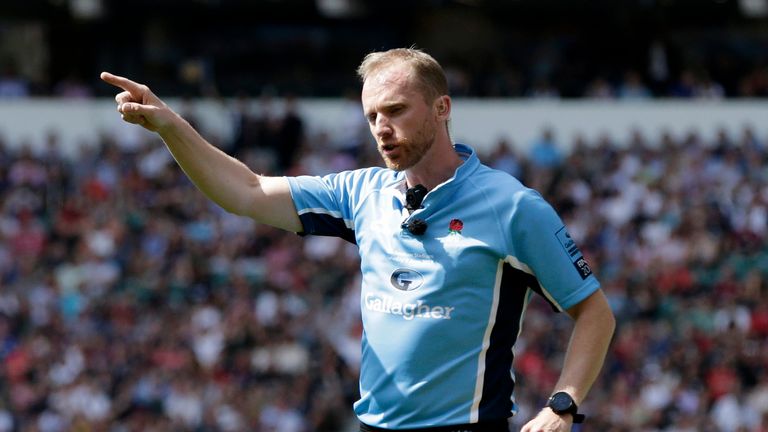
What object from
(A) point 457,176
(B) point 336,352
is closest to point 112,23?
(B) point 336,352

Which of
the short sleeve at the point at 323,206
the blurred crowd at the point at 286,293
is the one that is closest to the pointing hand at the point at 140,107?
the short sleeve at the point at 323,206

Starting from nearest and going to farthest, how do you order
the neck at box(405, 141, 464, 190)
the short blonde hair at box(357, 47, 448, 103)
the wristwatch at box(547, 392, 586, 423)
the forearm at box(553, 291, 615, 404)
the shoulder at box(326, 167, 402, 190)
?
the wristwatch at box(547, 392, 586, 423) < the forearm at box(553, 291, 615, 404) < the short blonde hair at box(357, 47, 448, 103) < the neck at box(405, 141, 464, 190) < the shoulder at box(326, 167, 402, 190)

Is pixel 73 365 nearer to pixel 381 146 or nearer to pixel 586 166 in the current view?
pixel 586 166

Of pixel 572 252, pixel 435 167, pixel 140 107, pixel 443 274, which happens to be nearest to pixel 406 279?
pixel 443 274

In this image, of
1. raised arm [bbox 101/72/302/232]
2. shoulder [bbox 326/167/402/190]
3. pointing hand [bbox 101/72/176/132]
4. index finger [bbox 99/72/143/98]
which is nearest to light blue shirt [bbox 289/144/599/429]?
shoulder [bbox 326/167/402/190]

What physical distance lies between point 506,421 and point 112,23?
22.8 metres

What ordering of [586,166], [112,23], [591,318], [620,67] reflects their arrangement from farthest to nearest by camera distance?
[112,23] < [620,67] < [586,166] < [591,318]

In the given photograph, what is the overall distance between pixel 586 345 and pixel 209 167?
1315 mm

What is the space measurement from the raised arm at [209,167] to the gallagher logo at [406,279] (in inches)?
18.4

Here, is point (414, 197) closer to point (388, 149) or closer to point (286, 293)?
point (388, 149)

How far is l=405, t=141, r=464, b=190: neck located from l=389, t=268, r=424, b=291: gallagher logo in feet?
0.95

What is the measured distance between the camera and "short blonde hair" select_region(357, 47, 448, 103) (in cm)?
442

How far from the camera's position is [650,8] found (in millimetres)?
26047

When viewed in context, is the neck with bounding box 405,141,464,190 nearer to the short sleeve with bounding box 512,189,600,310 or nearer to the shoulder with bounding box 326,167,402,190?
the shoulder with bounding box 326,167,402,190
